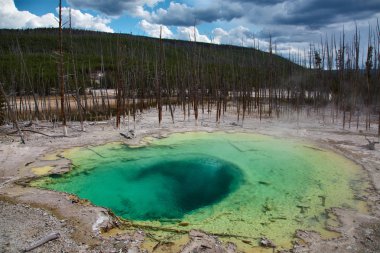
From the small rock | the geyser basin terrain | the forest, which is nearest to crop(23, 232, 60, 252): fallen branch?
the geyser basin terrain

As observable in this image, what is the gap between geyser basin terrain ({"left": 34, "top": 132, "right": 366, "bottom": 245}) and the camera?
29.0 feet

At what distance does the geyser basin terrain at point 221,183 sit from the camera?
8828 mm

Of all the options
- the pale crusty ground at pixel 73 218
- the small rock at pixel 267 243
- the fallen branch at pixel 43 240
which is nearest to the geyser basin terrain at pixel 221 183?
the small rock at pixel 267 243

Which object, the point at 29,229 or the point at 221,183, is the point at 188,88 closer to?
the point at 221,183

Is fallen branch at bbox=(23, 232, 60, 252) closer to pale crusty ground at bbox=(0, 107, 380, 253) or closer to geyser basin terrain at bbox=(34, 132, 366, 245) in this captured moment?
pale crusty ground at bbox=(0, 107, 380, 253)

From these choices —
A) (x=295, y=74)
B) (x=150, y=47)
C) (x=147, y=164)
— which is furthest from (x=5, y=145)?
(x=150, y=47)

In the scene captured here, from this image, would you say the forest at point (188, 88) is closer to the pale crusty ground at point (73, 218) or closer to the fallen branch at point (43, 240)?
the pale crusty ground at point (73, 218)

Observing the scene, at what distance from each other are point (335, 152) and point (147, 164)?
8.62 metres

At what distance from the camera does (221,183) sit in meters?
12.5

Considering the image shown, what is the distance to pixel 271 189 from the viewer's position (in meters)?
11.1

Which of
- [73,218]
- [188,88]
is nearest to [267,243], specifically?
[73,218]

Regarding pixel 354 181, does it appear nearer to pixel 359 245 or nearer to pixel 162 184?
pixel 359 245

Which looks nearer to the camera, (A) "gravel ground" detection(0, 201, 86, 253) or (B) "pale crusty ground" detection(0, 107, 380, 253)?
(A) "gravel ground" detection(0, 201, 86, 253)

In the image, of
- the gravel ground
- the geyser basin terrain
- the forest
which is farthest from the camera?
the forest
